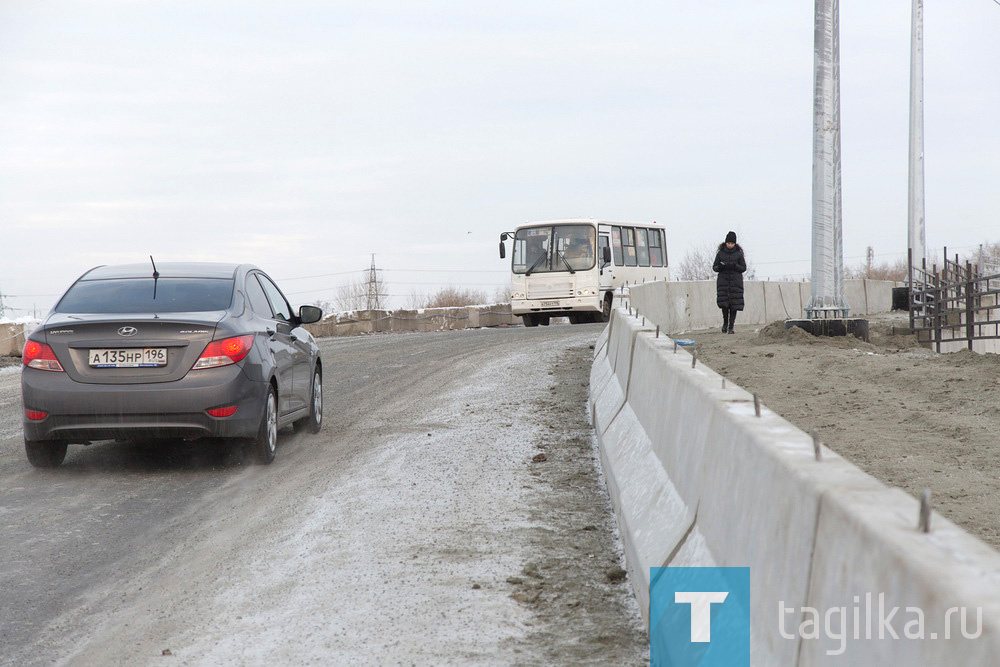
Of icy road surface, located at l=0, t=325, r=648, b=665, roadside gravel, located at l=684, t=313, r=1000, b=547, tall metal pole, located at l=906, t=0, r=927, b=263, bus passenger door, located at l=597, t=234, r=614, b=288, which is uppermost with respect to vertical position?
tall metal pole, located at l=906, t=0, r=927, b=263

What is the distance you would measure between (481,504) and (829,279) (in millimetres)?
12110

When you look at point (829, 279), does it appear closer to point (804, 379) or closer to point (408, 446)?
point (804, 379)

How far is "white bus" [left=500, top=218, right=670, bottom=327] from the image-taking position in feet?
102

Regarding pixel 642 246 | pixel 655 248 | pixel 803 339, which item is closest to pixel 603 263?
pixel 642 246

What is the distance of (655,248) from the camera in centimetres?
3588

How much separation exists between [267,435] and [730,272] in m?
14.2

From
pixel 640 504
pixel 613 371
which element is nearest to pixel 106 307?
pixel 613 371

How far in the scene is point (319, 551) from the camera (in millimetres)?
5621

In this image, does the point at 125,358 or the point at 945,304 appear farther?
the point at 945,304

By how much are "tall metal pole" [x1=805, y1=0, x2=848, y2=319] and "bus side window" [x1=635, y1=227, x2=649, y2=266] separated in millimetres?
17034

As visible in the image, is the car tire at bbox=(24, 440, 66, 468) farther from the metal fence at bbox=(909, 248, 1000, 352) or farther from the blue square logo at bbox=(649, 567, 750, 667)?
the metal fence at bbox=(909, 248, 1000, 352)

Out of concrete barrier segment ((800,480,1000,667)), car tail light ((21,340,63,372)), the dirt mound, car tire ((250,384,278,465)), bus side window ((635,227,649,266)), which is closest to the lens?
concrete barrier segment ((800,480,1000,667))

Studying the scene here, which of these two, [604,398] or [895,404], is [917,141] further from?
[604,398]

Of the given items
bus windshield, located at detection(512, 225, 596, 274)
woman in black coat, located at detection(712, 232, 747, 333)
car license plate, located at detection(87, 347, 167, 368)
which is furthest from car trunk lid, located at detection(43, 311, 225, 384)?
bus windshield, located at detection(512, 225, 596, 274)
